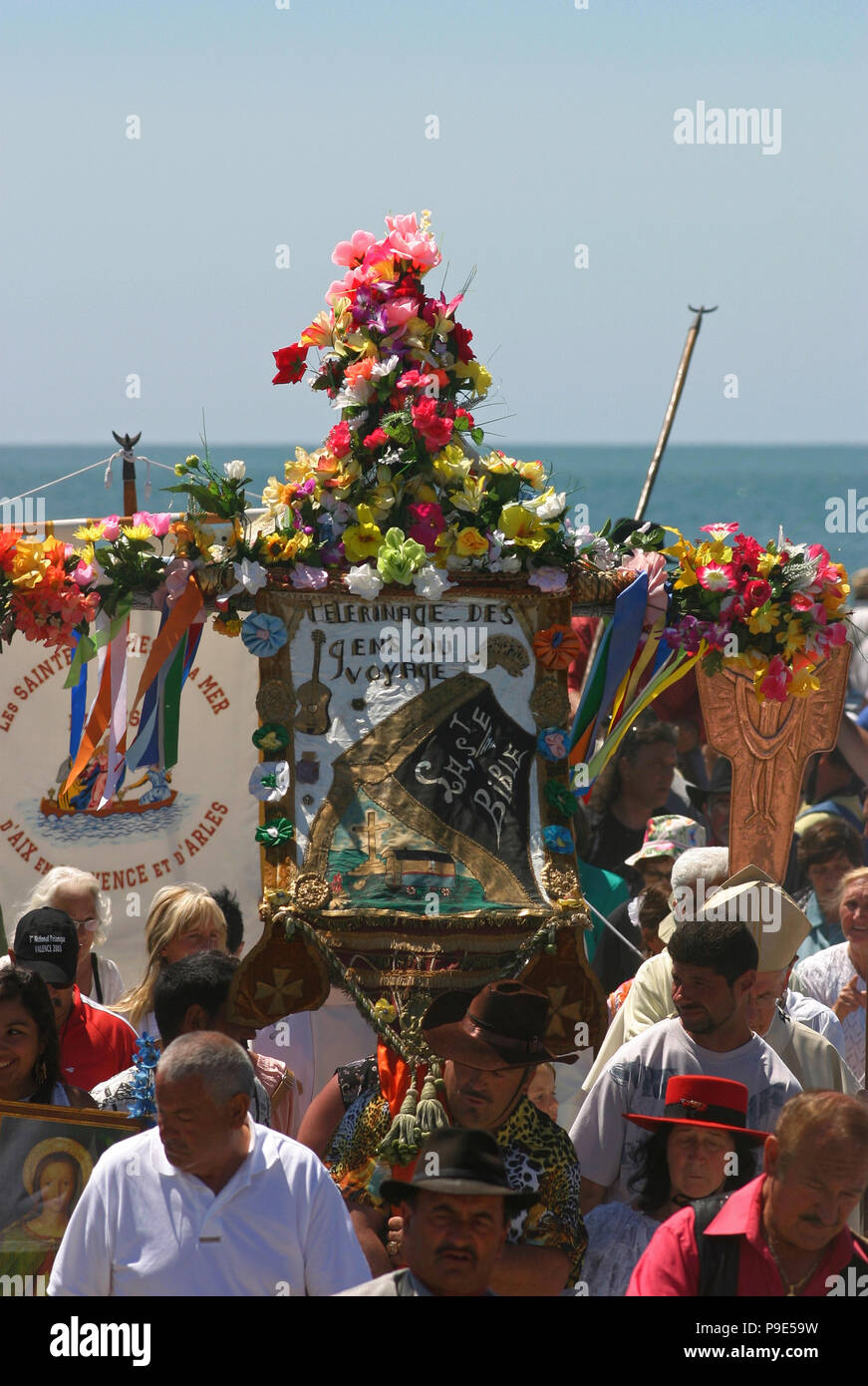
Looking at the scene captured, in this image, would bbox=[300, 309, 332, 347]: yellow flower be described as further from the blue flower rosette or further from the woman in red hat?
the woman in red hat

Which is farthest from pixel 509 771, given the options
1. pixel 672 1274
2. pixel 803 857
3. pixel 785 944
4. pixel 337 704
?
pixel 803 857

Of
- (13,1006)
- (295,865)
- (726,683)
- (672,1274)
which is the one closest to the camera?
(672,1274)

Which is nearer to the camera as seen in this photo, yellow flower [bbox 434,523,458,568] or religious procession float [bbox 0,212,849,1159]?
religious procession float [bbox 0,212,849,1159]

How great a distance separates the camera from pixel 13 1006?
5.57 meters

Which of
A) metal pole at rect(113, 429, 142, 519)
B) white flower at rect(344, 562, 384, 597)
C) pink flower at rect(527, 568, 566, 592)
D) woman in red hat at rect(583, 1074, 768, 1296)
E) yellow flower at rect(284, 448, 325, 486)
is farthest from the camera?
metal pole at rect(113, 429, 142, 519)

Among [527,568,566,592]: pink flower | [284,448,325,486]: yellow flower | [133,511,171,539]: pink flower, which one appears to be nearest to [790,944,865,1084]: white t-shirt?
[527,568,566,592]: pink flower

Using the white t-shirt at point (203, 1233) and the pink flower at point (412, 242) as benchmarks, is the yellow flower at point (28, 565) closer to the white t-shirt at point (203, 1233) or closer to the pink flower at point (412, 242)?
the pink flower at point (412, 242)

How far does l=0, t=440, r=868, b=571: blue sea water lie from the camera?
29531 mm

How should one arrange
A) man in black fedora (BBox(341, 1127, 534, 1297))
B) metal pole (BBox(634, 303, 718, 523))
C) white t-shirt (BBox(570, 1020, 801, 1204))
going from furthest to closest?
metal pole (BBox(634, 303, 718, 523)) < white t-shirt (BBox(570, 1020, 801, 1204)) < man in black fedora (BBox(341, 1127, 534, 1297))

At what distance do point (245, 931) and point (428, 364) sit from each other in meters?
2.97

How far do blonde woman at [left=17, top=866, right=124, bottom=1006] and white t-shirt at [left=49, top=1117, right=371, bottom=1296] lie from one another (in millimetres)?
2301

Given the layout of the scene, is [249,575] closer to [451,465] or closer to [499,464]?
[451,465]

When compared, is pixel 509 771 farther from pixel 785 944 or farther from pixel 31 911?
pixel 31 911

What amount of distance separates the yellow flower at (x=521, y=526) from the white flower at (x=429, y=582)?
0.28 m
